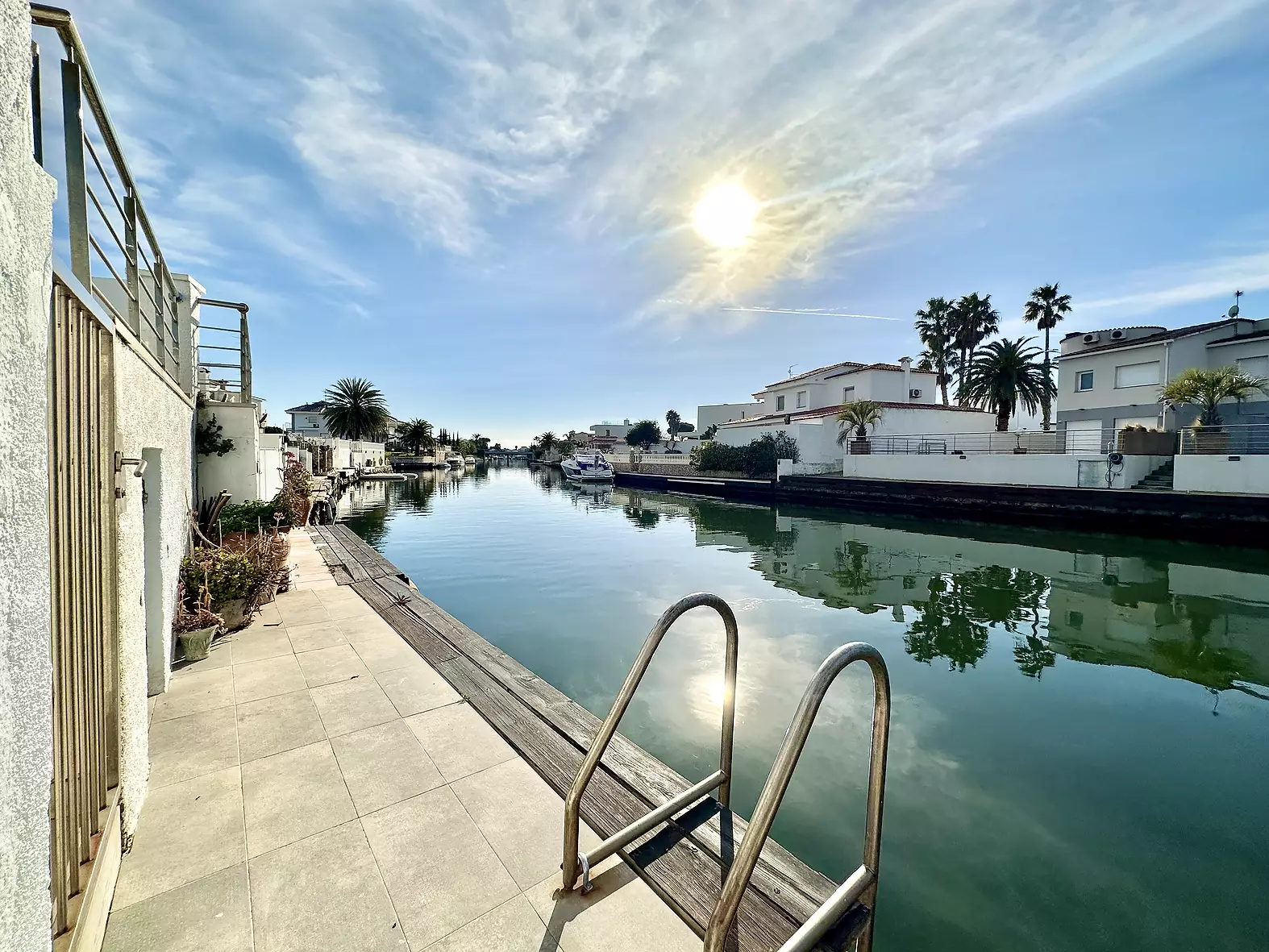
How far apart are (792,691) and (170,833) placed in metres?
4.86

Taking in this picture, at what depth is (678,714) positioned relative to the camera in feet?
16.6

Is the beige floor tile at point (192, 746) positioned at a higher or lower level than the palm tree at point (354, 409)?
lower

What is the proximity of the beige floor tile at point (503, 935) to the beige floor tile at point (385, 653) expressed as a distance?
274 centimetres

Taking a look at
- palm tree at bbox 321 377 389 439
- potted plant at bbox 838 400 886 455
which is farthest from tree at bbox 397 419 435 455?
potted plant at bbox 838 400 886 455

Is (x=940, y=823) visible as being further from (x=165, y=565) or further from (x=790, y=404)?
(x=790, y=404)

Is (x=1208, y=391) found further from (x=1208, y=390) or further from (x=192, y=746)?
(x=192, y=746)

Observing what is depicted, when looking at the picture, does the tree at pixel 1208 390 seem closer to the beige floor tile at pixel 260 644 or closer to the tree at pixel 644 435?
the beige floor tile at pixel 260 644

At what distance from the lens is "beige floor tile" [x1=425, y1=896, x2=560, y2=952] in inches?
74.7

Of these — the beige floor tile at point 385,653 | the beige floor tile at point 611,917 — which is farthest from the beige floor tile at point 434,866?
the beige floor tile at point 385,653

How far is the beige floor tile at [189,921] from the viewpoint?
6.18 ft

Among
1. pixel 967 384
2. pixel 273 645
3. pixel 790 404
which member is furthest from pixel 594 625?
pixel 790 404

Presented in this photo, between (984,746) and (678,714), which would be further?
(678,714)

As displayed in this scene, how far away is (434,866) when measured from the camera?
228 centimetres

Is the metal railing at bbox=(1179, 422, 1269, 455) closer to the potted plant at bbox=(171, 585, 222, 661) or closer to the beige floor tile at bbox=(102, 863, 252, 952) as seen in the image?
the beige floor tile at bbox=(102, 863, 252, 952)
